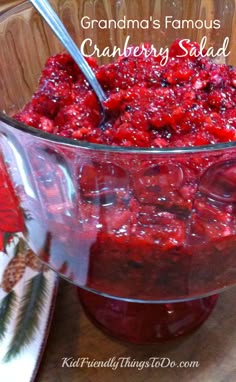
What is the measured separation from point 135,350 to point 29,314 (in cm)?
18

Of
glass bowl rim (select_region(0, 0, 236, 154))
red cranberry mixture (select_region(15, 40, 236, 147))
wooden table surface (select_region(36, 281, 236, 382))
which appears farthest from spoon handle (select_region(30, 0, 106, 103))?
wooden table surface (select_region(36, 281, 236, 382))

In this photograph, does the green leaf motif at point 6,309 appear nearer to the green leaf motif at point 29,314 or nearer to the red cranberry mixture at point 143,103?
the green leaf motif at point 29,314

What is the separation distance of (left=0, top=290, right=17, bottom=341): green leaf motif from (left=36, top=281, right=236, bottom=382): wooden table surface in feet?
0.24

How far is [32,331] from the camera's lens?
729 mm

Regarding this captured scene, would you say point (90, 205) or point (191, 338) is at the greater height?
point (90, 205)

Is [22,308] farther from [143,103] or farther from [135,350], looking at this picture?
[143,103]

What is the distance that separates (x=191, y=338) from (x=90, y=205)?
1.18 ft

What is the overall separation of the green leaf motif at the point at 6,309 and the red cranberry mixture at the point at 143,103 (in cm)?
30

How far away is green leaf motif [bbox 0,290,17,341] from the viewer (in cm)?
73

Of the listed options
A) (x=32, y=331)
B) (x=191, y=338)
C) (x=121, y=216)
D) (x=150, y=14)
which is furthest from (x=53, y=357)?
(x=150, y=14)

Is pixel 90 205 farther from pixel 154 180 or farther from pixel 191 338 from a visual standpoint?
pixel 191 338

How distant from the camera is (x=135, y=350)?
0.74 m

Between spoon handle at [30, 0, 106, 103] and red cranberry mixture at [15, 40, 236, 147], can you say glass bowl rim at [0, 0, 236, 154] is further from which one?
spoon handle at [30, 0, 106, 103]

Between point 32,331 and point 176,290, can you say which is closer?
point 176,290
